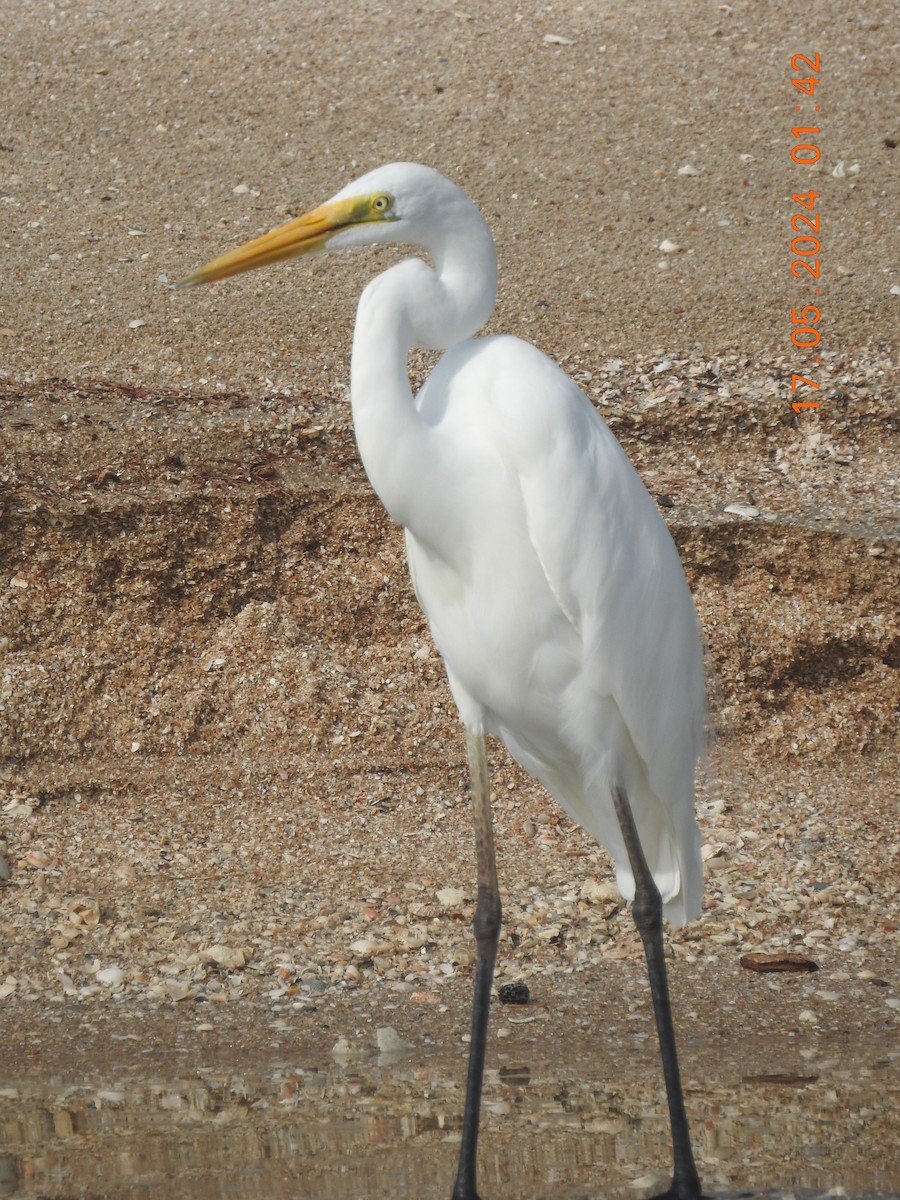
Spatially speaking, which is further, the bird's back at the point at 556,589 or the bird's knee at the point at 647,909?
the bird's knee at the point at 647,909

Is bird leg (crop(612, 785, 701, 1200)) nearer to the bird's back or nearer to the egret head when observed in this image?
the bird's back

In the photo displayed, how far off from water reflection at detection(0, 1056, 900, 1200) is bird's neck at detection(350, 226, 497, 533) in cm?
152

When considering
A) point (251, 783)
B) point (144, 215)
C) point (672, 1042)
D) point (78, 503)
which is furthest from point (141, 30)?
point (672, 1042)

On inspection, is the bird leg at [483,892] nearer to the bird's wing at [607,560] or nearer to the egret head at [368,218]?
the bird's wing at [607,560]

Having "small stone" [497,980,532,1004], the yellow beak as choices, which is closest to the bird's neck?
the yellow beak

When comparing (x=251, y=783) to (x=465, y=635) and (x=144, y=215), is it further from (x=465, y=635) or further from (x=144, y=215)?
(x=144, y=215)

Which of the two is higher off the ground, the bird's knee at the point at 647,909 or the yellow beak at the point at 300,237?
the yellow beak at the point at 300,237

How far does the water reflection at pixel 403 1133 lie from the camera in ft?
10.3

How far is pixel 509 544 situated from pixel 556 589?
141 millimetres

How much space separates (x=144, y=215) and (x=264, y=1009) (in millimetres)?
4838

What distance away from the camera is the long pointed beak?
2.87m

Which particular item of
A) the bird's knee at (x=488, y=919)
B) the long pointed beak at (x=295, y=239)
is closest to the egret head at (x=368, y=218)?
the long pointed beak at (x=295, y=239)

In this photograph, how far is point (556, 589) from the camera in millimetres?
2971
